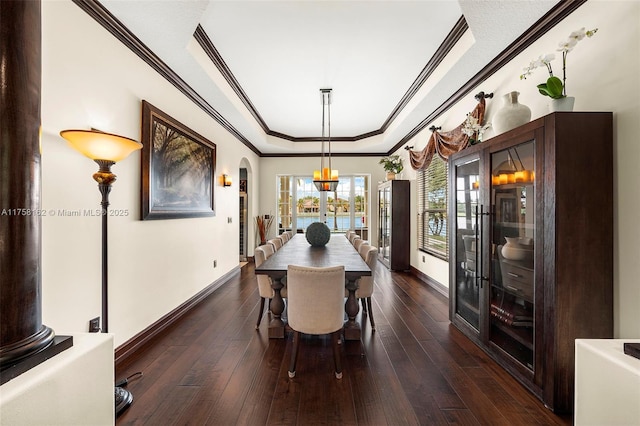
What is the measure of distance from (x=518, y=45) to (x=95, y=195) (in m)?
3.74

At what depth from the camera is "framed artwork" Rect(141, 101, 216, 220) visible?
A: 2742 millimetres

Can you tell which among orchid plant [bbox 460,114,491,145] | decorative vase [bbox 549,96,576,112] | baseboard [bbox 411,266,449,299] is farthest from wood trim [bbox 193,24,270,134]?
baseboard [bbox 411,266,449,299]

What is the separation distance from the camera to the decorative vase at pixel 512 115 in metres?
2.20

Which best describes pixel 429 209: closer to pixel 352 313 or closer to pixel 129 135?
pixel 352 313

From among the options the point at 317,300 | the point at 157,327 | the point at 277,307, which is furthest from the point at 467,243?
the point at 157,327

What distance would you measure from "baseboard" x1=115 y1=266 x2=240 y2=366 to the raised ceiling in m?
2.62

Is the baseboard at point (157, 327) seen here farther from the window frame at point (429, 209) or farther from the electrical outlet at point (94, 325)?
the window frame at point (429, 209)

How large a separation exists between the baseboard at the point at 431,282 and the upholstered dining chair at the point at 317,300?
2535mm

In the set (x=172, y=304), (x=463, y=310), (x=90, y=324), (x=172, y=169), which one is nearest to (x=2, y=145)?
(x=90, y=324)

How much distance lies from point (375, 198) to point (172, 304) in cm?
538

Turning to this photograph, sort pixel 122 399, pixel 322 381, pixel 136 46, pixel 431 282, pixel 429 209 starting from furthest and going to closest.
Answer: pixel 429 209 → pixel 431 282 → pixel 136 46 → pixel 322 381 → pixel 122 399

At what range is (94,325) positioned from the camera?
82.7 inches

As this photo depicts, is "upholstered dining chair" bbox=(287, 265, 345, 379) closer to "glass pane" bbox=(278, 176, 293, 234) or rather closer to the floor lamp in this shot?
the floor lamp

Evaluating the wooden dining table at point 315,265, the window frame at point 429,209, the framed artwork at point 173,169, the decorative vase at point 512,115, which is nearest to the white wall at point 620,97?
the decorative vase at point 512,115
